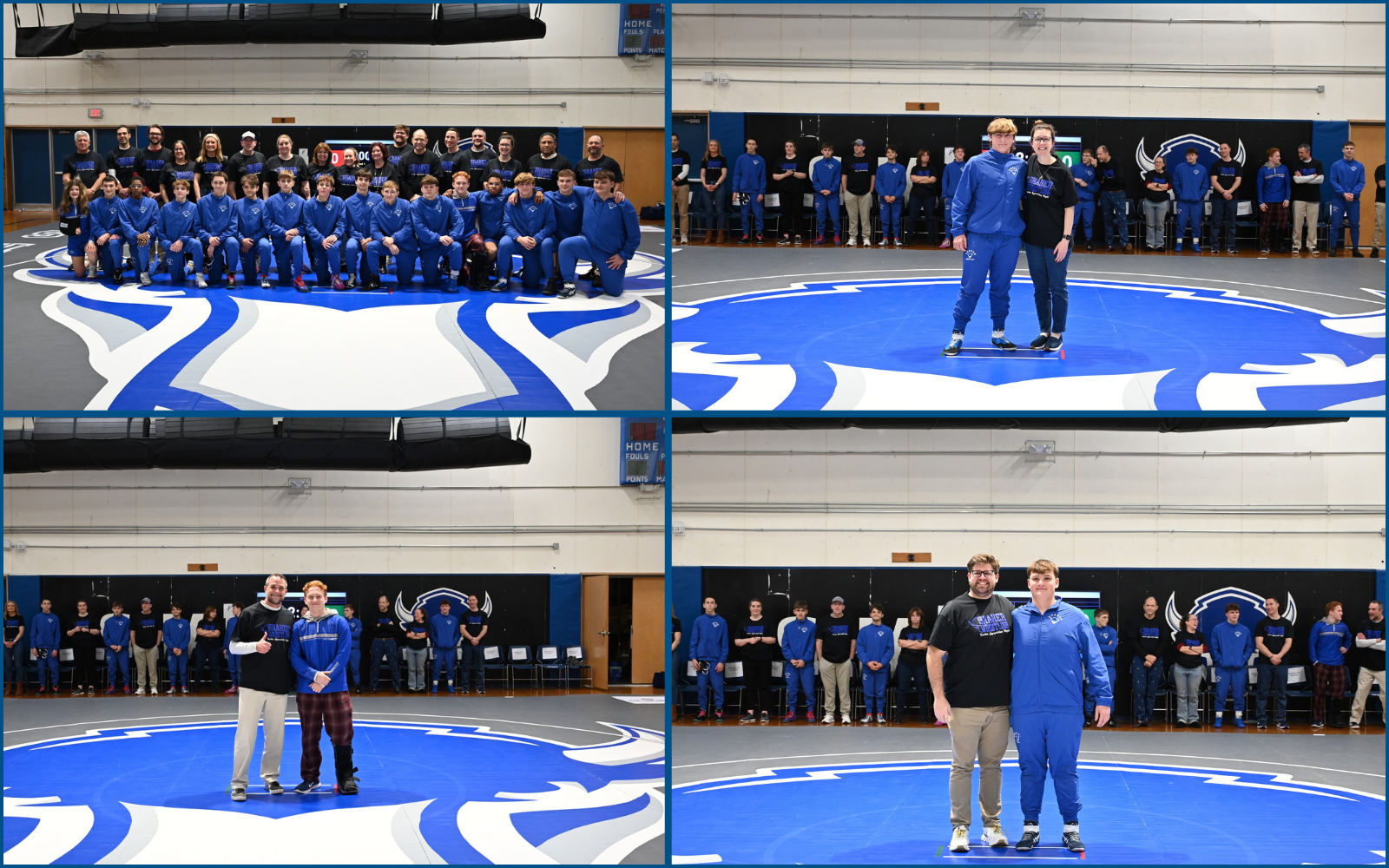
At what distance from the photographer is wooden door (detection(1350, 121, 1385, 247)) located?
1623 cm

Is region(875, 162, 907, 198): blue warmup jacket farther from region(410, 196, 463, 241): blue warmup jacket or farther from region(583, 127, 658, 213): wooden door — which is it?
region(410, 196, 463, 241): blue warmup jacket

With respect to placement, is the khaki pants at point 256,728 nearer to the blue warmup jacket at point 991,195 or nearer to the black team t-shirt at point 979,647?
the black team t-shirt at point 979,647

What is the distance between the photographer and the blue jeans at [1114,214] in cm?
1523

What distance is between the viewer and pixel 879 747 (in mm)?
9773

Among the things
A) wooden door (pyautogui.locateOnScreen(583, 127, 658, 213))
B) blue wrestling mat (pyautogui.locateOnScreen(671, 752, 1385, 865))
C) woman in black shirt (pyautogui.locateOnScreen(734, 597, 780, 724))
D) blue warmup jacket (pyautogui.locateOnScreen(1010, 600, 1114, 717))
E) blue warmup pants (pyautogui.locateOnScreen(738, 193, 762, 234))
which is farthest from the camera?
wooden door (pyautogui.locateOnScreen(583, 127, 658, 213))

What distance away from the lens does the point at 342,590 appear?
15023 millimetres

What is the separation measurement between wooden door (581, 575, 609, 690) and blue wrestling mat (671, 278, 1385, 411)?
6008 mm

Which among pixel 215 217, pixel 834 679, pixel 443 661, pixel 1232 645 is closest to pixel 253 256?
pixel 215 217

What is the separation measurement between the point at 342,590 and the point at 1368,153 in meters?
17.3

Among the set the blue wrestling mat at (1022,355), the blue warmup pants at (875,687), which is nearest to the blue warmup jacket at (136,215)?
the blue wrestling mat at (1022,355)

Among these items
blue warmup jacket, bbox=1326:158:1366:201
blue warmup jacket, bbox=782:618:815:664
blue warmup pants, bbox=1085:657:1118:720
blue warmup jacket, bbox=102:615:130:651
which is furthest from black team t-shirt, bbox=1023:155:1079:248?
blue warmup jacket, bbox=102:615:130:651

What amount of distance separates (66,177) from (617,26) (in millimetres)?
9790

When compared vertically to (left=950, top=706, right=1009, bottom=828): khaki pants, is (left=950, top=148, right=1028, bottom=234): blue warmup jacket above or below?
above

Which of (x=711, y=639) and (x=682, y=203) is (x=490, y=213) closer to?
(x=682, y=203)
